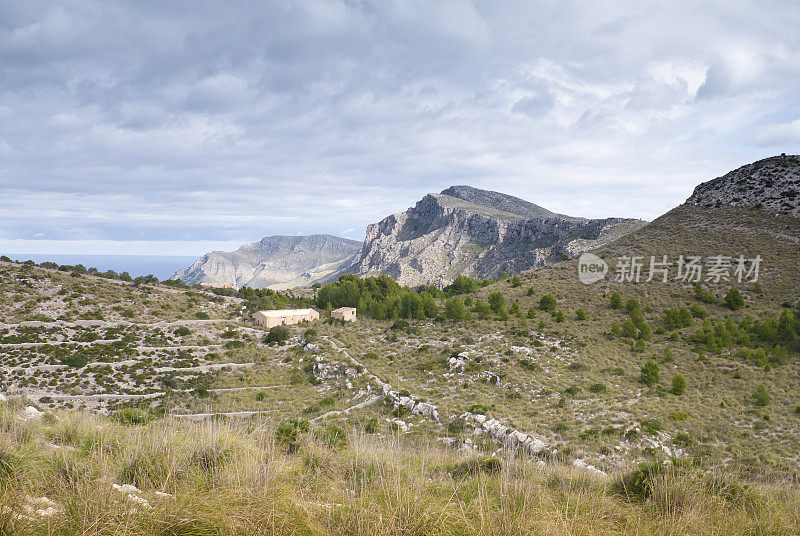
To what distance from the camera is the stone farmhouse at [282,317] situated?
45763 millimetres

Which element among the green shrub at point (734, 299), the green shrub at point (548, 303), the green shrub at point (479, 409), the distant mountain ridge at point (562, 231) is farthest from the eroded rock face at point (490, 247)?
the green shrub at point (479, 409)

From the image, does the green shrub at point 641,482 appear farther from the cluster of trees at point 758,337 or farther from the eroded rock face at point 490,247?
the eroded rock face at point 490,247

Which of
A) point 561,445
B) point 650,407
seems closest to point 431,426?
point 561,445

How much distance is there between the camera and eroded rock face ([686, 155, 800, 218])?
160 ft

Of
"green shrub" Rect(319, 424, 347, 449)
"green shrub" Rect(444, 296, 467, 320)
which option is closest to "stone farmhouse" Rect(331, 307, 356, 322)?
"green shrub" Rect(444, 296, 467, 320)

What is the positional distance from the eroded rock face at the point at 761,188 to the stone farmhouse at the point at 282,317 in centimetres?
6312

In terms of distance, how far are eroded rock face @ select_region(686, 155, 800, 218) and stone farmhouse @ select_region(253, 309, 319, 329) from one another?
207ft

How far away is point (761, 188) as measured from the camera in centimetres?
5244

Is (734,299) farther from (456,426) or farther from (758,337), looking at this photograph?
(456,426)

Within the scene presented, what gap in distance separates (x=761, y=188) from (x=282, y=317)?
7110cm

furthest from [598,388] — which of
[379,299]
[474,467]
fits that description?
[379,299]

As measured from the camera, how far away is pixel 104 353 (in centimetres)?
3225

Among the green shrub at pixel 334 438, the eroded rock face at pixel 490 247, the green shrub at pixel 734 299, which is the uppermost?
the eroded rock face at pixel 490 247

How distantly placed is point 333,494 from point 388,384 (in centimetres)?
2396
